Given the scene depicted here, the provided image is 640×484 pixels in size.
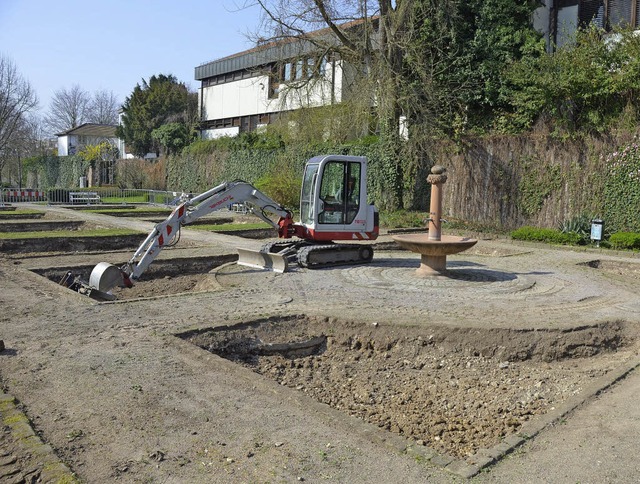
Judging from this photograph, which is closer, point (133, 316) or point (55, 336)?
point (55, 336)

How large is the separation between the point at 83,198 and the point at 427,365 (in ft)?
103

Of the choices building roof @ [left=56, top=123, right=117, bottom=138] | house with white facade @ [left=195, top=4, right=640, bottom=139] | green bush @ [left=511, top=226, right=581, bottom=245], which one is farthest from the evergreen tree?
green bush @ [left=511, top=226, right=581, bottom=245]

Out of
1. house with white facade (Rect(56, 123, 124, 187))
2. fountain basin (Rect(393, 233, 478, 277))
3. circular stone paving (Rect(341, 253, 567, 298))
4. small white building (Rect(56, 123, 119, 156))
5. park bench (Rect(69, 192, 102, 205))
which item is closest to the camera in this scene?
circular stone paving (Rect(341, 253, 567, 298))

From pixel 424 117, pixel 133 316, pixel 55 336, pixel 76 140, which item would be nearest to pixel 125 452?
pixel 55 336

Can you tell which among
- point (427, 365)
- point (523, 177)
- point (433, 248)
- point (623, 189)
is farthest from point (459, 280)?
point (523, 177)

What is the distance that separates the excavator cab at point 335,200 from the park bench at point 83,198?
25005mm

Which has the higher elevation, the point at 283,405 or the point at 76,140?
the point at 76,140

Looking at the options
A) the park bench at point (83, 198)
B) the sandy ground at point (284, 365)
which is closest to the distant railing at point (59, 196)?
the park bench at point (83, 198)

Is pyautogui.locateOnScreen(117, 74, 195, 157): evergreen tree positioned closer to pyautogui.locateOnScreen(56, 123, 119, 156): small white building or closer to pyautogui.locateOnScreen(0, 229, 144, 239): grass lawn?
pyautogui.locateOnScreen(56, 123, 119, 156): small white building

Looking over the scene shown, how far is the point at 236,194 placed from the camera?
12430 millimetres

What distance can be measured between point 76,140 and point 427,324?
6861 centimetres

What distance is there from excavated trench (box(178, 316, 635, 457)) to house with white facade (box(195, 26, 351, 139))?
16.8m

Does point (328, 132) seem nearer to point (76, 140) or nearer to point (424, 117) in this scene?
point (424, 117)

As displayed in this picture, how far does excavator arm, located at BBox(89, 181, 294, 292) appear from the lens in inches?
401
